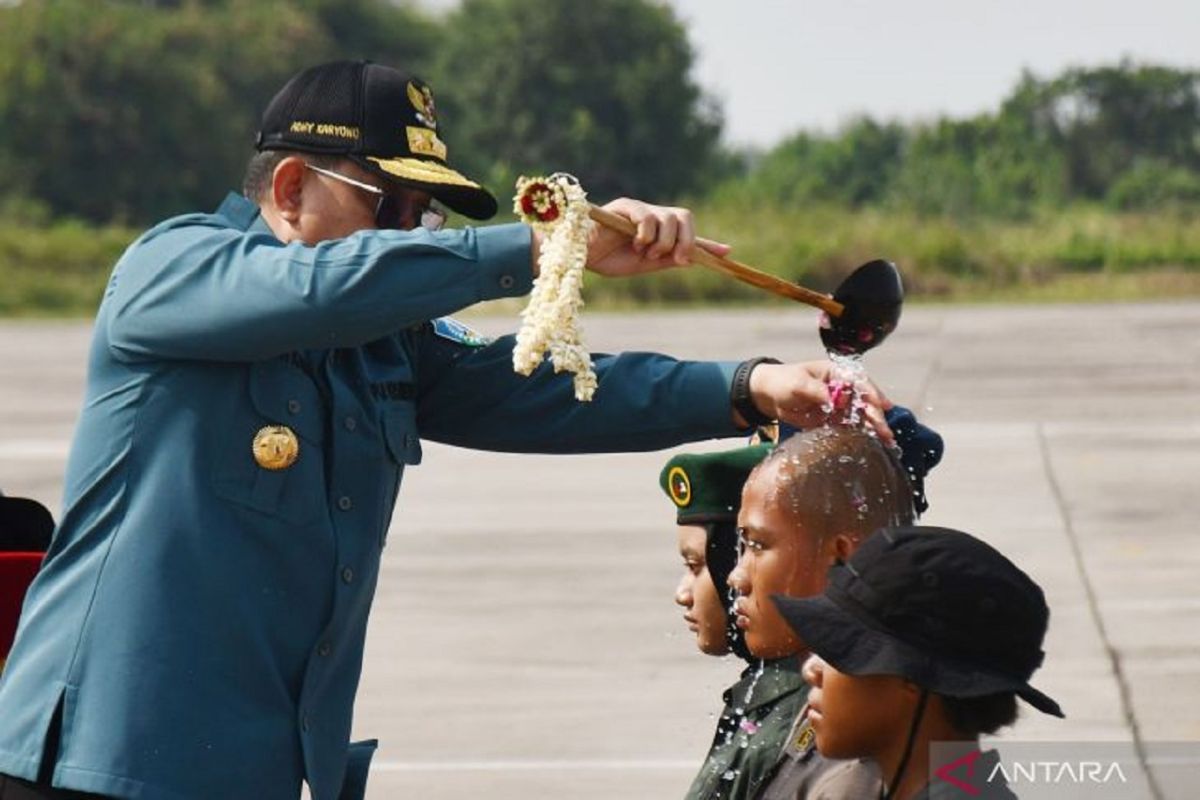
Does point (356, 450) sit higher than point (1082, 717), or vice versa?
point (356, 450)

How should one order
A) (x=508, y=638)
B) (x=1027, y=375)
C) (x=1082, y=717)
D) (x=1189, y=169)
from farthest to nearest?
(x=1189, y=169)
(x=1027, y=375)
(x=508, y=638)
(x=1082, y=717)

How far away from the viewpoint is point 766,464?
371 centimetres

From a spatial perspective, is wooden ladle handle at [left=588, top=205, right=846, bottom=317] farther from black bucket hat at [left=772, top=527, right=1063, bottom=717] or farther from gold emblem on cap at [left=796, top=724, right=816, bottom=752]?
gold emblem on cap at [left=796, top=724, right=816, bottom=752]

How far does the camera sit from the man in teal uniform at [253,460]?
3.28m

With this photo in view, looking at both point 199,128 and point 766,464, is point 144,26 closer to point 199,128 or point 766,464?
point 199,128

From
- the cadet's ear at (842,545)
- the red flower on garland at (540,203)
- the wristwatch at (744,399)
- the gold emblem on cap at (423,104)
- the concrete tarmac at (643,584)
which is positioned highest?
the gold emblem on cap at (423,104)

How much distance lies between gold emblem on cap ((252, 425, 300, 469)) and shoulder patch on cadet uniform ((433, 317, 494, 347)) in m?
0.50

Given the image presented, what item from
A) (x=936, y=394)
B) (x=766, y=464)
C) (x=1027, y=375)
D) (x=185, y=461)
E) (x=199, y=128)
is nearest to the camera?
(x=185, y=461)

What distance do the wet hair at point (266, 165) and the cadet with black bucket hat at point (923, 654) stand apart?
3.37ft

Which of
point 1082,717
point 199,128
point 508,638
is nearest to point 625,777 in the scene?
point 1082,717

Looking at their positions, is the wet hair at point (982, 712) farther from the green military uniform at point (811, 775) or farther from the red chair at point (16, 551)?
the red chair at point (16, 551)

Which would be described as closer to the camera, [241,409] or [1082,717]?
[241,409]

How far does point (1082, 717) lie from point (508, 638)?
104 inches

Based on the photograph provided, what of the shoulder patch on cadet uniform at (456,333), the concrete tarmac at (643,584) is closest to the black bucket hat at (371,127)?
the shoulder patch on cadet uniform at (456,333)
